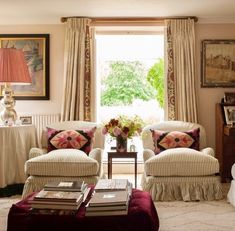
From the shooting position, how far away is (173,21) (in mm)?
5238

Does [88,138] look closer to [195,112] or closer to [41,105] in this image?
[41,105]

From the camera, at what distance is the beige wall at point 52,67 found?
5.40m

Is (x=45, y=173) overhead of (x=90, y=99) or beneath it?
beneath

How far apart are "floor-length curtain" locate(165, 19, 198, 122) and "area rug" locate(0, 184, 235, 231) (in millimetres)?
1572

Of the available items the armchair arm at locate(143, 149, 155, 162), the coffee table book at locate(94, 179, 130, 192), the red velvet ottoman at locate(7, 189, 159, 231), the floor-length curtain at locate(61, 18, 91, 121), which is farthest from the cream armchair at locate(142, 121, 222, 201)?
the floor-length curtain at locate(61, 18, 91, 121)

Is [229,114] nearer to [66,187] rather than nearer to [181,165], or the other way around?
[181,165]

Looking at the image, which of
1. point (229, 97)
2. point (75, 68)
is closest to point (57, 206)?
point (75, 68)

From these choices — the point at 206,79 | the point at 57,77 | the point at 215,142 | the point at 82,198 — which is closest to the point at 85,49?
the point at 57,77

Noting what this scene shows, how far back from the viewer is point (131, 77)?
18.9 ft

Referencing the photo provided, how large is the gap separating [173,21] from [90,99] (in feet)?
5.23

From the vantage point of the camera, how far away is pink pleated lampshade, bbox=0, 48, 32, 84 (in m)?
4.42

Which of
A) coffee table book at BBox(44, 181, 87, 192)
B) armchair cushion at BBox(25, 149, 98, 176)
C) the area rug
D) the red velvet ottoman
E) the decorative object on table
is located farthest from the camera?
the decorative object on table

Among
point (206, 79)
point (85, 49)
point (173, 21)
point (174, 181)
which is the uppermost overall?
point (173, 21)

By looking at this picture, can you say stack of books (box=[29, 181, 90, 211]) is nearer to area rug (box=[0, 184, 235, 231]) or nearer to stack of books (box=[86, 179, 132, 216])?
stack of books (box=[86, 179, 132, 216])
